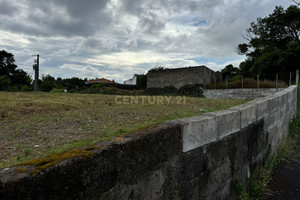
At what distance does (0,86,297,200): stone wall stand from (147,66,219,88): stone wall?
16.6 metres

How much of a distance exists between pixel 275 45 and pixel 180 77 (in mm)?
15191

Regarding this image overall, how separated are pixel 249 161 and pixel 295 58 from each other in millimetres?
21446

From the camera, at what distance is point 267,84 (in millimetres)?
14781

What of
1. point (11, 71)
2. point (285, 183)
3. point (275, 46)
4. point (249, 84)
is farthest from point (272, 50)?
point (11, 71)

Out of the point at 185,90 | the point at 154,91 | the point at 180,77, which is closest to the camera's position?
the point at 185,90

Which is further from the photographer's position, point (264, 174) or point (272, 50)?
point (272, 50)

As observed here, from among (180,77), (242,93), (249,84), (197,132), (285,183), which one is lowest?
(285,183)

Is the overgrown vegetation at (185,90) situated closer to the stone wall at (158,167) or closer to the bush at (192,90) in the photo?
the bush at (192,90)

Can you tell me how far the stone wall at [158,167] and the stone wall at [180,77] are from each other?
54.5ft

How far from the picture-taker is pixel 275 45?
2589 centimetres

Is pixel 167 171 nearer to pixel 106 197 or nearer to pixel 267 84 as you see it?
pixel 106 197

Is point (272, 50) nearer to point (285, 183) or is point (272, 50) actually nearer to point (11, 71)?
point (285, 183)

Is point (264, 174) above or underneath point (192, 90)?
underneath

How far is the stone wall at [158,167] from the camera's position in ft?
3.01
